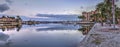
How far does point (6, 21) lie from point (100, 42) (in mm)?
157918

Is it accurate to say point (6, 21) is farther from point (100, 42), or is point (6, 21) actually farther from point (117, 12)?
point (100, 42)

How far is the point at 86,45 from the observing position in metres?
15.1

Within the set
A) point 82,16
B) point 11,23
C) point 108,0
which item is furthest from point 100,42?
point 11,23

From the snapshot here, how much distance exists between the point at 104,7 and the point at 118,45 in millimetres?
59449

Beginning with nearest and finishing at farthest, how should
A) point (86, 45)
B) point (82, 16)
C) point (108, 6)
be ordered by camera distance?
point (86, 45) < point (108, 6) < point (82, 16)

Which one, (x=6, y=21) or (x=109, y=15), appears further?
(x=6, y=21)

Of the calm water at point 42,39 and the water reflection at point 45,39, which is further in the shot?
the water reflection at point 45,39

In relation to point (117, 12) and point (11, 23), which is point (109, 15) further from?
point (11, 23)

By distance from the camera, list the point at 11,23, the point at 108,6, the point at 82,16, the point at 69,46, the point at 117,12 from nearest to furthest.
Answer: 1. the point at 69,46
2. the point at 108,6
3. the point at 117,12
4. the point at 82,16
5. the point at 11,23

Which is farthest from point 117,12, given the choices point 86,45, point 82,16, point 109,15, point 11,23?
point 11,23

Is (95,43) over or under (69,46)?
over

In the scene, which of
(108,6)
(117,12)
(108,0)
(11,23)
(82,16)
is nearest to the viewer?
(108,0)

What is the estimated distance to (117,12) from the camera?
81.3 m

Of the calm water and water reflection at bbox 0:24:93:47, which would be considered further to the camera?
water reflection at bbox 0:24:93:47
